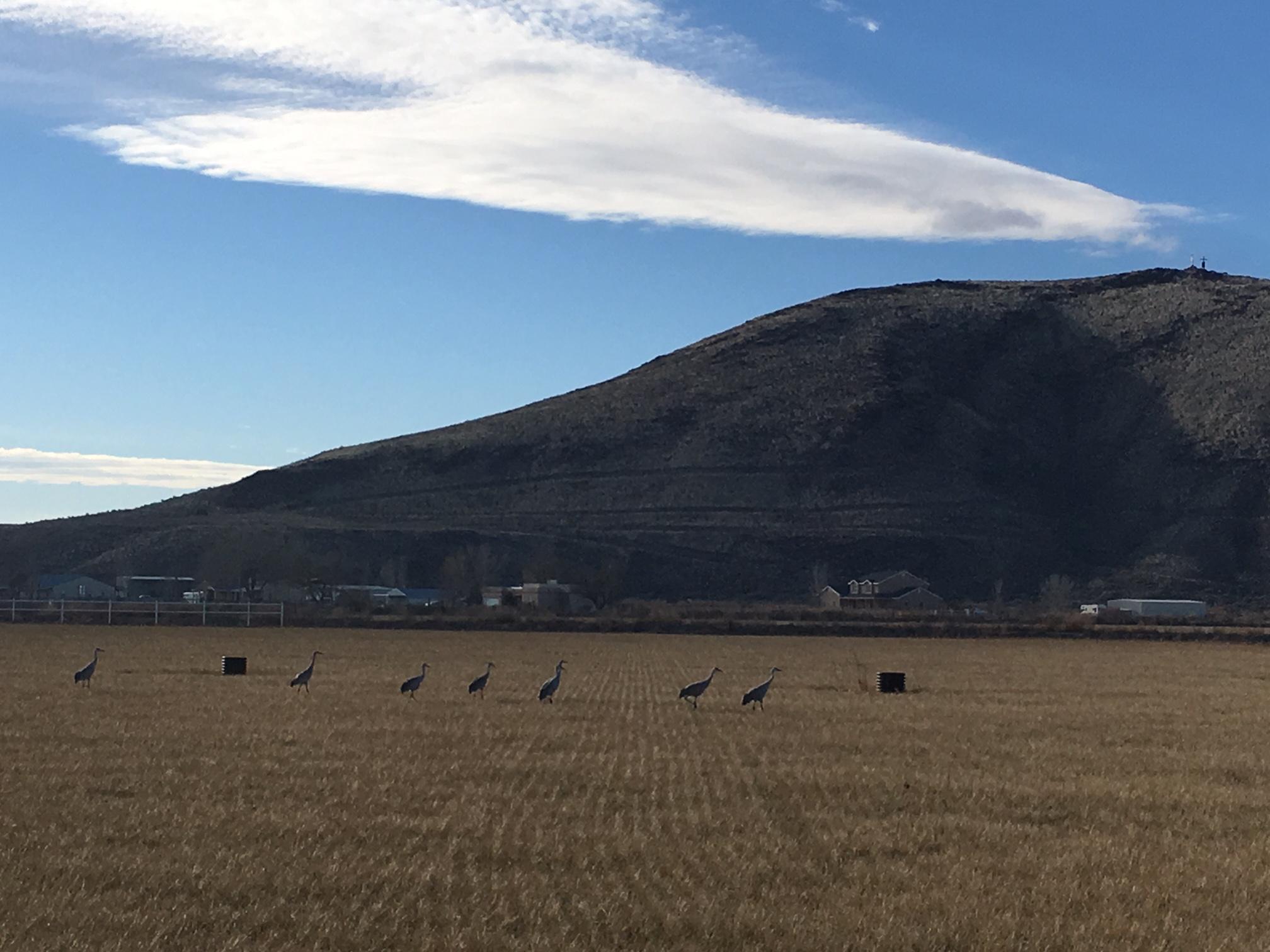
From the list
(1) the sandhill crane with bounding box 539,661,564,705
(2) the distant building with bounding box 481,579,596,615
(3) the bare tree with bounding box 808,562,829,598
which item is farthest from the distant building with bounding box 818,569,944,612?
(1) the sandhill crane with bounding box 539,661,564,705

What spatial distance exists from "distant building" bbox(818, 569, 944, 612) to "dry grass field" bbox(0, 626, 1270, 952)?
76.5m

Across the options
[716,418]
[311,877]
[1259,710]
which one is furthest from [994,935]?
[716,418]

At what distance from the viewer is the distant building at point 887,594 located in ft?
351

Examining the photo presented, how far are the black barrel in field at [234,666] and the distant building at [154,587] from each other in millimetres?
80285

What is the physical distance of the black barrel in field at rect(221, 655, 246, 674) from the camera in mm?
35281

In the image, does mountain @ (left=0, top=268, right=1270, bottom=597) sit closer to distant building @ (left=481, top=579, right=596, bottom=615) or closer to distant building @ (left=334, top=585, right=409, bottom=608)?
distant building @ (left=334, top=585, right=409, bottom=608)

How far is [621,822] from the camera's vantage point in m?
14.9

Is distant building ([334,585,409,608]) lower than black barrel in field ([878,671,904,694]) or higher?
higher

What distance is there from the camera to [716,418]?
144m

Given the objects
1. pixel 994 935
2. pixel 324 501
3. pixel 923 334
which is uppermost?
pixel 923 334

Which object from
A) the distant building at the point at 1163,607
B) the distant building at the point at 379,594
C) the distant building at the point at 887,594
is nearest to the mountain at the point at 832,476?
the distant building at the point at 887,594

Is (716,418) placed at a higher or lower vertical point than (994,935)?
higher

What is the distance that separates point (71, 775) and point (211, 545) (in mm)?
110747

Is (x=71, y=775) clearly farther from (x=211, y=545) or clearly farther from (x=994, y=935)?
(x=211, y=545)
